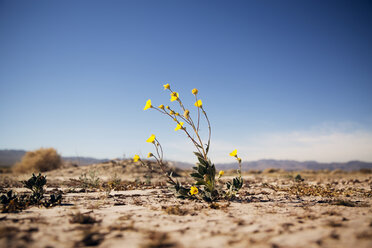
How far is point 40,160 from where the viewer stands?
14.8 meters

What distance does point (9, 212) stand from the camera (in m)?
2.65

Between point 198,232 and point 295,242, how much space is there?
839mm

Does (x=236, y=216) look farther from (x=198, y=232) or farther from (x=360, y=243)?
(x=360, y=243)

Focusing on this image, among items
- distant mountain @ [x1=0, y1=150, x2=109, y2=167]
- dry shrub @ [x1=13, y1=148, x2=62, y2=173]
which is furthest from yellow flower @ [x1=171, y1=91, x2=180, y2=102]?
dry shrub @ [x1=13, y1=148, x2=62, y2=173]

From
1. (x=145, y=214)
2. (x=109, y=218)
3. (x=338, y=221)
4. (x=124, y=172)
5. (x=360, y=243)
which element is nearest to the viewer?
(x=360, y=243)

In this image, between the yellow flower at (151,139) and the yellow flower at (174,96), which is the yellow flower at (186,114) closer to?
the yellow flower at (174,96)

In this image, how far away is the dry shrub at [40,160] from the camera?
14.6 meters

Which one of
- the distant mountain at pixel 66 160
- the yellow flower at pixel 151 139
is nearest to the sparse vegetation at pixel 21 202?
the yellow flower at pixel 151 139

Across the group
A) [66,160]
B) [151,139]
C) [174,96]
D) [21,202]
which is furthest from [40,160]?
[174,96]

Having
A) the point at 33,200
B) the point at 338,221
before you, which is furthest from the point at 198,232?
the point at 33,200

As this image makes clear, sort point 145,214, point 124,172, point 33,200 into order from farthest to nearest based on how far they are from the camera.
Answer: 1. point 124,172
2. point 33,200
3. point 145,214

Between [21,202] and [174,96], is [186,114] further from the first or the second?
[21,202]

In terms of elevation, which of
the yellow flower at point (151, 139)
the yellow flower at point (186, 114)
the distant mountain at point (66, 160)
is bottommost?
the distant mountain at point (66, 160)

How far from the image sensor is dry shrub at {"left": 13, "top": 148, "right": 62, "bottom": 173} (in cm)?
1458
